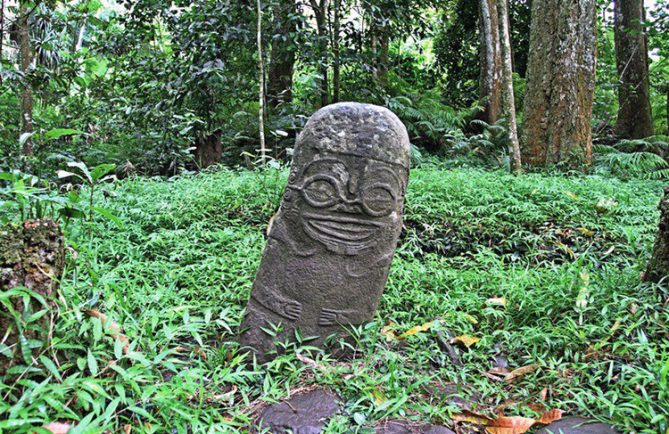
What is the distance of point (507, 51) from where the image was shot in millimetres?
5980

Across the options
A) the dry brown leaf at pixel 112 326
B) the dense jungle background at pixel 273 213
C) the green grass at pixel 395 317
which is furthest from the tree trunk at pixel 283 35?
the dry brown leaf at pixel 112 326

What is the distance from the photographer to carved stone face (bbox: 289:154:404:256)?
2.55 meters

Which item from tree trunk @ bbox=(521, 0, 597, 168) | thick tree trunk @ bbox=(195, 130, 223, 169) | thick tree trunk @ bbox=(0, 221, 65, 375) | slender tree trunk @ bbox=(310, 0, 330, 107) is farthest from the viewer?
thick tree trunk @ bbox=(195, 130, 223, 169)

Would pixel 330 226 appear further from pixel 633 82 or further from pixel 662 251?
pixel 633 82

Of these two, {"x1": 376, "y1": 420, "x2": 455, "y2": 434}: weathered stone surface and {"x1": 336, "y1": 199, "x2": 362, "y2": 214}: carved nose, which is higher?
{"x1": 336, "y1": 199, "x2": 362, "y2": 214}: carved nose

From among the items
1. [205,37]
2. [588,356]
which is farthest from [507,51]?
[588,356]

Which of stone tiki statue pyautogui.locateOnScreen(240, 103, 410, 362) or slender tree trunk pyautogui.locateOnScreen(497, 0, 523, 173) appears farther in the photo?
slender tree trunk pyautogui.locateOnScreen(497, 0, 523, 173)

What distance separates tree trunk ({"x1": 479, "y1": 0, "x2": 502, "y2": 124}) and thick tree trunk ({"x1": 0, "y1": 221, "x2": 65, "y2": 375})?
8414 mm

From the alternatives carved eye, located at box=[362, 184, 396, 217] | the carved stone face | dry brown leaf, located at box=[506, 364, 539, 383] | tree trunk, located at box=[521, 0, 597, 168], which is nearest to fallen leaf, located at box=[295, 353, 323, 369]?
the carved stone face

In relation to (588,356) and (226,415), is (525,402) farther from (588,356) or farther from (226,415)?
(226,415)

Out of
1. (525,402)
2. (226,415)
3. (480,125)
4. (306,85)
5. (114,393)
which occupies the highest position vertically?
(306,85)

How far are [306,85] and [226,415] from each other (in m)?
6.13

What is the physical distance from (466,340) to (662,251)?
1.23 m

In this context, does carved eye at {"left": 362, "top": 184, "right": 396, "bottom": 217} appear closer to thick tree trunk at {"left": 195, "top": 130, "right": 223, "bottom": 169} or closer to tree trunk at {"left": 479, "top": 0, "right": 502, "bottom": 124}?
thick tree trunk at {"left": 195, "top": 130, "right": 223, "bottom": 169}
